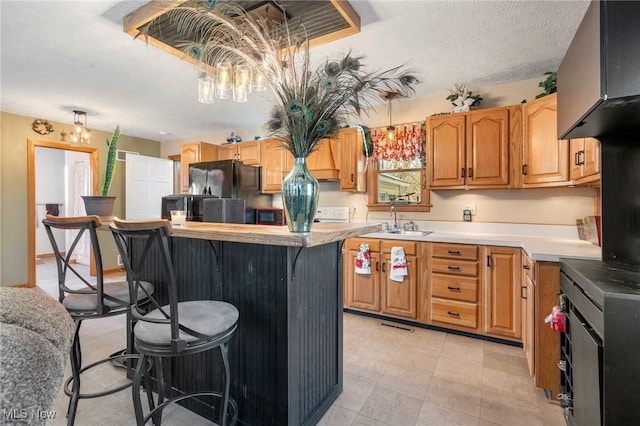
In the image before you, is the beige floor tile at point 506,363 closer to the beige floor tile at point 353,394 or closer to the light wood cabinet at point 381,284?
the light wood cabinet at point 381,284

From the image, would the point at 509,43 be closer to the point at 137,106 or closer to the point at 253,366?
the point at 253,366

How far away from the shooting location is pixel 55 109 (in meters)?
4.06

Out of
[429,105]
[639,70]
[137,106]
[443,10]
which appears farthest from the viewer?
[137,106]

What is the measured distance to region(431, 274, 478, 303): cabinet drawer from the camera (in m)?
2.73

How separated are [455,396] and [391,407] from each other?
17.6 inches

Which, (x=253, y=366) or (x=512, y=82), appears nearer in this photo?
(x=253, y=366)

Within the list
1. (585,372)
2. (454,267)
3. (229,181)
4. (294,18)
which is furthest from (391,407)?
(229,181)

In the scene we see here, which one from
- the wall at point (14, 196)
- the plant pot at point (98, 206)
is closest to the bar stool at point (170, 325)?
the plant pot at point (98, 206)

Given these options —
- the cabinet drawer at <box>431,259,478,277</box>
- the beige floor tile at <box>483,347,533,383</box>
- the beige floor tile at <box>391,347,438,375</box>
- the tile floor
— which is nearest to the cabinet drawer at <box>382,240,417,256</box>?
the cabinet drawer at <box>431,259,478,277</box>

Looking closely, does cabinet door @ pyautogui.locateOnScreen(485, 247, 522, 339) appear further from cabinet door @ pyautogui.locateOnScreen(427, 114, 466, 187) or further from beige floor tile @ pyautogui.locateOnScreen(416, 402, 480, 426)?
beige floor tile @ pyautogui.locateOnScreen(416, 402, 480, 426)

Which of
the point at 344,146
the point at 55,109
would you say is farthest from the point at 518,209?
the point at 55,109

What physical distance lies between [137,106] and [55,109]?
1.22 metres

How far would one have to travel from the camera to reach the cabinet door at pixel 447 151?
3018mm

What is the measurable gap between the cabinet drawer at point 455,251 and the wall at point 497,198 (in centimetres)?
64
